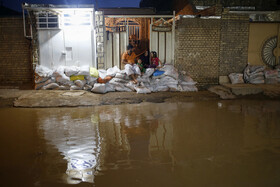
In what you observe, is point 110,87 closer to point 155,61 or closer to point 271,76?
point 155,61

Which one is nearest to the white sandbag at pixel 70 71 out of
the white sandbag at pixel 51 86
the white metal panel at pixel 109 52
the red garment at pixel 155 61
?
the white sandbag at pixel 51 86

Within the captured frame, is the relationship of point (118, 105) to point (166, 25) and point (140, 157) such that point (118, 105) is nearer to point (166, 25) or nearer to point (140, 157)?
point (140, 157)

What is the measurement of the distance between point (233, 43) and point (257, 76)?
145cm

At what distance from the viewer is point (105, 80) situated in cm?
771

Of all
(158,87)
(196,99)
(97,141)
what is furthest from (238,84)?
(97,141)

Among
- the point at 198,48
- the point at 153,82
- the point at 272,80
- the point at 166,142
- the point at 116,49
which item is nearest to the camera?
the point at 166,142

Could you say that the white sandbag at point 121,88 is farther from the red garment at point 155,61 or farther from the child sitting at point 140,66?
the red garment at point 155,61

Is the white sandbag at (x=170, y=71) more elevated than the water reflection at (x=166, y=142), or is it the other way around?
the white sandbag at (x=170, y=71)

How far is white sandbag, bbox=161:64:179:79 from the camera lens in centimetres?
777

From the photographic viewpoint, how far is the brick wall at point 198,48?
8328 millimetres

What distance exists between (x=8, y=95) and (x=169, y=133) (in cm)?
527

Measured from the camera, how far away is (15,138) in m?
3.85

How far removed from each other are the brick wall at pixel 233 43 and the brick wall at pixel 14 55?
23.6 feet

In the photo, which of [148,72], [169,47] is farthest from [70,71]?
[169,47]
